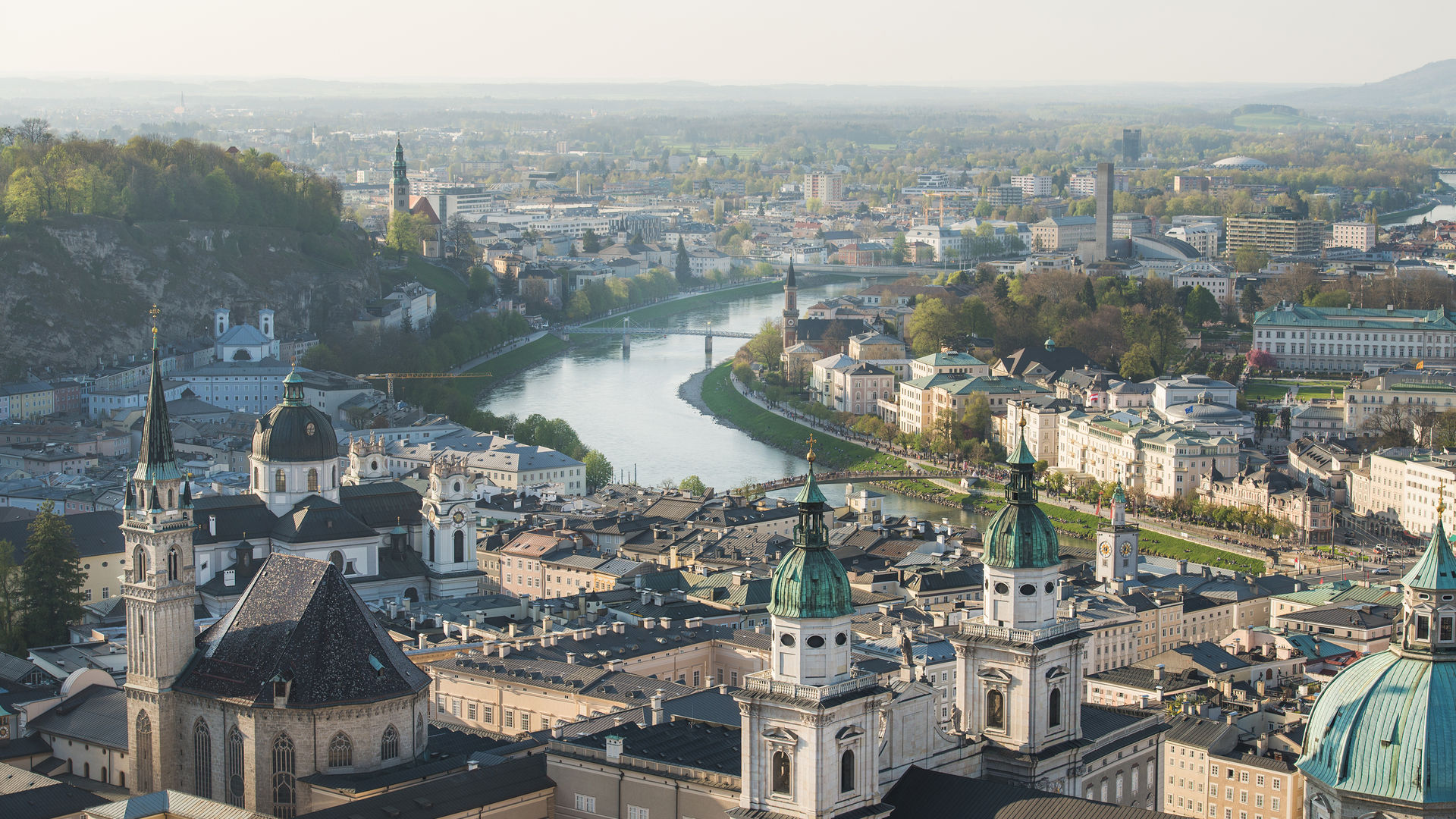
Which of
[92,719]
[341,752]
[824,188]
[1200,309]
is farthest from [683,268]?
[341,752]

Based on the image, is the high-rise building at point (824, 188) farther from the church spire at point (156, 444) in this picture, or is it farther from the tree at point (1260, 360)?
the church spire at point (156, 444)

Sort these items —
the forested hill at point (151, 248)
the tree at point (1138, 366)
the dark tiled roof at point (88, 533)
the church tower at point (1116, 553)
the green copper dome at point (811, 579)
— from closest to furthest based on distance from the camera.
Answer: the green copper dome at point (811, 579)
the dark tiled roof at point (88, 533)
the church tower at point (1116, 553)
the forested hill at point (151, 248)
the tree at point (1138, 366)

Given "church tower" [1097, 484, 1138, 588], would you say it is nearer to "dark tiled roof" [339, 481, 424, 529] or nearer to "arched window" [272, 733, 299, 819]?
"dark tiled roof" [339, 481, 424, 529]

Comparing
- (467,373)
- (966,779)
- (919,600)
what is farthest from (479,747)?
(467,373)

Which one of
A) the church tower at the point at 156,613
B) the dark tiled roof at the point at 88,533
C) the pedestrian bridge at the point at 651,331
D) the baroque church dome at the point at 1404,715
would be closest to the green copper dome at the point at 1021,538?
the baroque church dome at the point at 1404,715

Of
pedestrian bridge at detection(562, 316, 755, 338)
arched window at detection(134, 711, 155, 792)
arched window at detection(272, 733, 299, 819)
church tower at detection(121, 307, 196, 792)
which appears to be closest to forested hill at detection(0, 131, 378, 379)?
pedestrian bridge at detection(562, 316, 755, 338)
